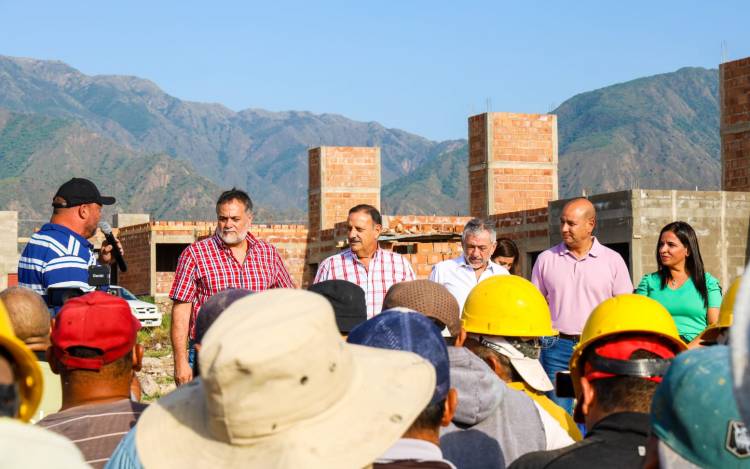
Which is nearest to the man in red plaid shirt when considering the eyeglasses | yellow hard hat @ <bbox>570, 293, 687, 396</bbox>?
the eyeglasses

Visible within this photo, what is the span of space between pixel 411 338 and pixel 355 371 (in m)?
0.61

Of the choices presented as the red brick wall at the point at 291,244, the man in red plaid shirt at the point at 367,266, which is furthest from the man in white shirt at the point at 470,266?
the red brick wall at the point at 291,244

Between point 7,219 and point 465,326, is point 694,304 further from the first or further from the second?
point 7,219

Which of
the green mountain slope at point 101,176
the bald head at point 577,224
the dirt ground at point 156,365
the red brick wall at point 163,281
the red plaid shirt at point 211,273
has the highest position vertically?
the green mountain slope at point 101,176

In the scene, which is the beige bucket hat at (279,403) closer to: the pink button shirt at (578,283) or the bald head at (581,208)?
the pink button shirt at (578,283)

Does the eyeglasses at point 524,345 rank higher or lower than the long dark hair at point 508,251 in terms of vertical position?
lower

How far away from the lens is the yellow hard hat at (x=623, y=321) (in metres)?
3.28

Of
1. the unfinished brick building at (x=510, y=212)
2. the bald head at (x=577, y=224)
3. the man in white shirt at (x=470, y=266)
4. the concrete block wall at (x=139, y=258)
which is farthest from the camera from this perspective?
the concrete block wall at (x=139, y=258)

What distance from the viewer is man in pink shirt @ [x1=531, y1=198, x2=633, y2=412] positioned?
6863 mm

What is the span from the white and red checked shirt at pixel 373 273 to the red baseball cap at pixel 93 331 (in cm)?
336

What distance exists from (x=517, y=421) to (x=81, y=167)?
190313 millimetres

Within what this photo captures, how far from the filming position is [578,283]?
6934 millimetres

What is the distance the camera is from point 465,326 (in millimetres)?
4539

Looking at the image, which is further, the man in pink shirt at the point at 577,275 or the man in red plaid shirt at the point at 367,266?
the man in red plaid shirt at the point at 367,266
